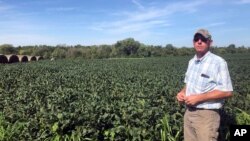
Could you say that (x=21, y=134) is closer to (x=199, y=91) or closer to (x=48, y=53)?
(x=199, y=91)

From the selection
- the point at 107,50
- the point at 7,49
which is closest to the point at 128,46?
the point at 107,50

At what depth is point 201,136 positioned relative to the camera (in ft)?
17.6

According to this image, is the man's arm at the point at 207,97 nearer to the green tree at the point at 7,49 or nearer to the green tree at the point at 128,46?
the green tree at the point at 7,49

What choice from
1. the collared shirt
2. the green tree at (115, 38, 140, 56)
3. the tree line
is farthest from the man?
the green tree at (115, 38, 140, 56)

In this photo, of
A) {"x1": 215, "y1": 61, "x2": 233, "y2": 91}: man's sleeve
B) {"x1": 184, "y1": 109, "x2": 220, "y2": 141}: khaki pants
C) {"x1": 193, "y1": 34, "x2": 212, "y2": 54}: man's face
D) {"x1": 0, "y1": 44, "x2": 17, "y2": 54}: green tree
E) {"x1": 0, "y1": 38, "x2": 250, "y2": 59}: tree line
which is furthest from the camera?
{"x1": 0, "y1": 44, "x2": 17, "y2": 54}: green tree

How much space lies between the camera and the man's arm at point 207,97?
5082 mm

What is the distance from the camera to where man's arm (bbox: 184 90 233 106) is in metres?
5.08

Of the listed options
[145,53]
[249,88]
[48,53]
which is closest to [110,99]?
[249,88]

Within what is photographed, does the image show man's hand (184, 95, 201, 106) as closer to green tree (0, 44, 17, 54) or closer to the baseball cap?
the baseball cap

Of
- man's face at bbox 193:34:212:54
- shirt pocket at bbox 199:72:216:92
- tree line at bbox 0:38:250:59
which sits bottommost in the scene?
tree line at bbox 0:38:250:59

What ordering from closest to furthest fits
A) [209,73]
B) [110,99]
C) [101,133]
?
[209,73] → [101,133] → [110,99]

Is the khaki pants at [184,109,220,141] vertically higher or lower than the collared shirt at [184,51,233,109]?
lower

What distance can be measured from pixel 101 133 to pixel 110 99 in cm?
229

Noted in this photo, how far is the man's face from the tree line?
6858 centimetres
